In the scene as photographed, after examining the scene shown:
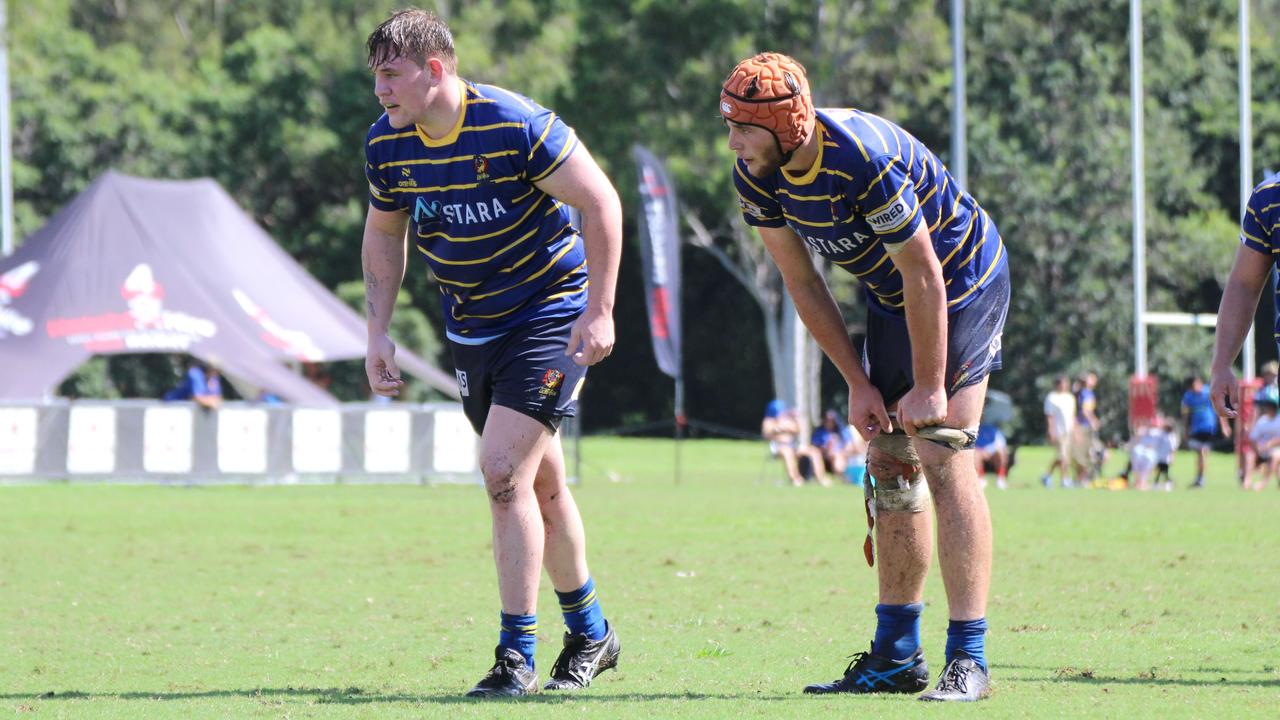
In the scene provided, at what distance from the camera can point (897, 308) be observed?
5918mm

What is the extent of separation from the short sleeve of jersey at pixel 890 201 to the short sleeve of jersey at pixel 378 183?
1.72 meters

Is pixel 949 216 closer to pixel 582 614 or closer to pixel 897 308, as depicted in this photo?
pixel 897 308

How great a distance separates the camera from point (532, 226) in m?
6.02

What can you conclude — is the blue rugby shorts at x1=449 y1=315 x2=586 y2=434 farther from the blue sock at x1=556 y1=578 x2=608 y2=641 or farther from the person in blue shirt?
the person in blue shirt

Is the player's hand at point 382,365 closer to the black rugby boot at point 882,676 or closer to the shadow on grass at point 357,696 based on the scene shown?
the shadow on grass at point 357,696

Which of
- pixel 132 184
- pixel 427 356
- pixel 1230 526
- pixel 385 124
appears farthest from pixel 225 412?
pixel 427 356

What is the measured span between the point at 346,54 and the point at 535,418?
48.9 metres

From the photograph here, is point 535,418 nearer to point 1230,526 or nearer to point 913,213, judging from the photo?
point 913,213

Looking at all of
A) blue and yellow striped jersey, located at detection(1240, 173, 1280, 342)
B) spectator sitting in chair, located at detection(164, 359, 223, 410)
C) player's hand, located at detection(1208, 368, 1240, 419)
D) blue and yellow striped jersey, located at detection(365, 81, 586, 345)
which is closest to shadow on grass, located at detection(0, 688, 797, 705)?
blue and yellow striped jersey, located at detection(365, 81, 586, 345)

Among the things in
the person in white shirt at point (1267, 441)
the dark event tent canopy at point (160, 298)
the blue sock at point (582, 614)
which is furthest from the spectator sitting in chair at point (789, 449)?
the blue sock at point (582, 614)

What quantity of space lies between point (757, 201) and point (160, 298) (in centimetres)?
1938

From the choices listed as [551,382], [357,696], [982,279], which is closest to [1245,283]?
[982,279]

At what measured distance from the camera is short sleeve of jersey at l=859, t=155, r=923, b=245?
17.5 feet

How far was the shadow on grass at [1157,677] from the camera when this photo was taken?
598 cm
